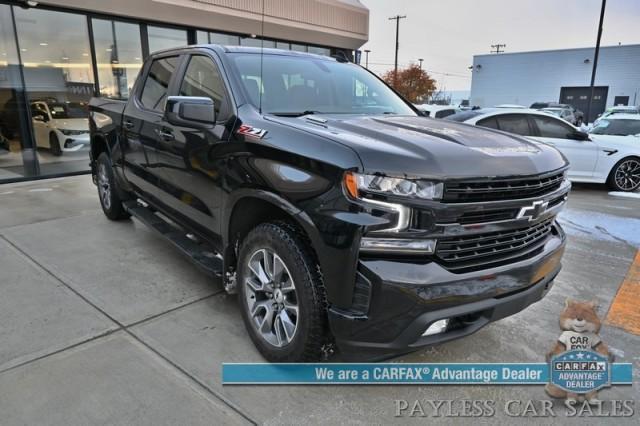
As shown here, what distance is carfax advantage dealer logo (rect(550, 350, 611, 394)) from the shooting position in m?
2.62

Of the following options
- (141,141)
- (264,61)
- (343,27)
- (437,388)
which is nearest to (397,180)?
(437,388)

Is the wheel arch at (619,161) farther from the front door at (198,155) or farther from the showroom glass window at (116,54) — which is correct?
the showroom glass window at (116,54)

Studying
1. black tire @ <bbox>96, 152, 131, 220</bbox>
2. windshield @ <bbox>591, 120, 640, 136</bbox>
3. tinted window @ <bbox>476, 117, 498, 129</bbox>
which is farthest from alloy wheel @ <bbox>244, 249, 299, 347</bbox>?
windshield @ <bbox>591, 120, 640, 136</bbox>

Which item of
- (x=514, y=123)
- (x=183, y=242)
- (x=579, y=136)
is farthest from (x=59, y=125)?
(x=579, y=136)

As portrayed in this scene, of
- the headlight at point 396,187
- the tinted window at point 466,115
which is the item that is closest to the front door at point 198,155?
the headlight at point 396,187

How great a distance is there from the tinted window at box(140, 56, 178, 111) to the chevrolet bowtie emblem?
3.04 meters

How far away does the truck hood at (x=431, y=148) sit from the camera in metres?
2.13

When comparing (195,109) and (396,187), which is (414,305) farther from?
(195,109)

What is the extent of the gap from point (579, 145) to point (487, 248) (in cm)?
767

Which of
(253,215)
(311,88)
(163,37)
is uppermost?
(163,37)

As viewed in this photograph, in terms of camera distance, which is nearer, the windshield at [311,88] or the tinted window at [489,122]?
the windshield at [311,88]

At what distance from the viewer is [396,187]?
6.88 feet

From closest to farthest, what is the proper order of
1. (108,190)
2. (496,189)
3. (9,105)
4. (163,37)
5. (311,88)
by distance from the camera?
(496,189) → (311,88) → (108,190) → (9,105) → (163,37)

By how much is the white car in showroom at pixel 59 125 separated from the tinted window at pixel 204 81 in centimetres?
674
